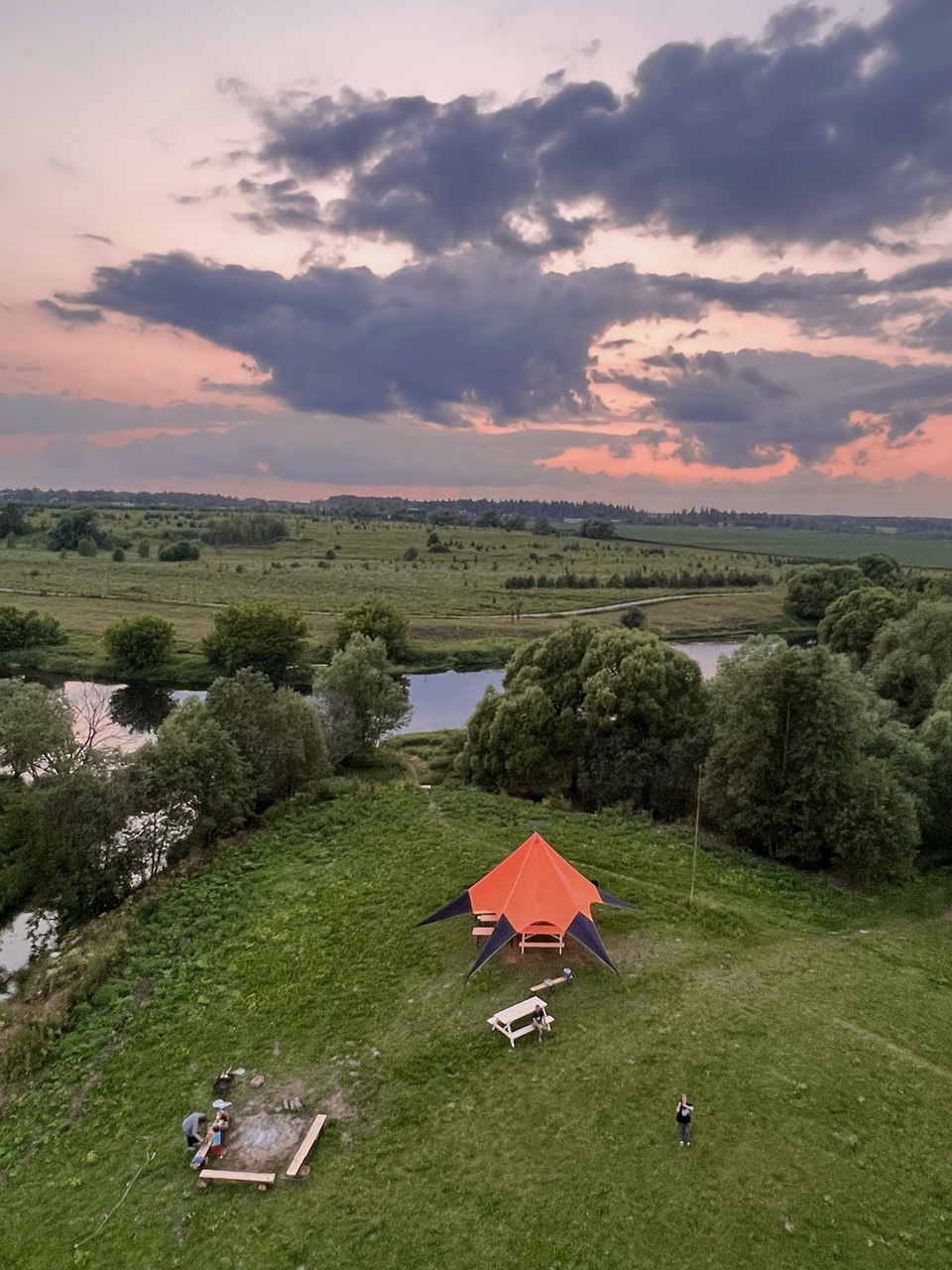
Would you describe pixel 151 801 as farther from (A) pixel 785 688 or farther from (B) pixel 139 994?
(A) pixel 785 688

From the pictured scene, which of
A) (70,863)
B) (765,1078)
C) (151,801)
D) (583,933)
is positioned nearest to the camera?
(765,1078)

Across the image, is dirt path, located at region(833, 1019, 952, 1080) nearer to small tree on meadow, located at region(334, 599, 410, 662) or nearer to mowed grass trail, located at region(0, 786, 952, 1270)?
mowed grass trail, located at region(0, 786, 952, 1270)

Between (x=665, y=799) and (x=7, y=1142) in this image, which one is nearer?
(x=7, y=1142)

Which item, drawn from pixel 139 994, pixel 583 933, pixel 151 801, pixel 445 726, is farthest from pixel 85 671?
pixel 583 933

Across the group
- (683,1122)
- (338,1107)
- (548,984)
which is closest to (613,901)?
(548,984)

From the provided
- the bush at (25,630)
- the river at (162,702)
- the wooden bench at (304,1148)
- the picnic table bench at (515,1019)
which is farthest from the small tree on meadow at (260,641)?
the wooden bench at (304,1148)

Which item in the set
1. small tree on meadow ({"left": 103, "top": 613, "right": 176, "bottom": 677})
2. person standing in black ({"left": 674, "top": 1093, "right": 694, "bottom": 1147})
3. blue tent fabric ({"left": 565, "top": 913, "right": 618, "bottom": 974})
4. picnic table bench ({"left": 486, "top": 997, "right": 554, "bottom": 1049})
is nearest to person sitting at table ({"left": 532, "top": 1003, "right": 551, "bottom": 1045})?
picnic table bench ({"left": 486, "top": 997, "right": 554, "bottom": 1049})
